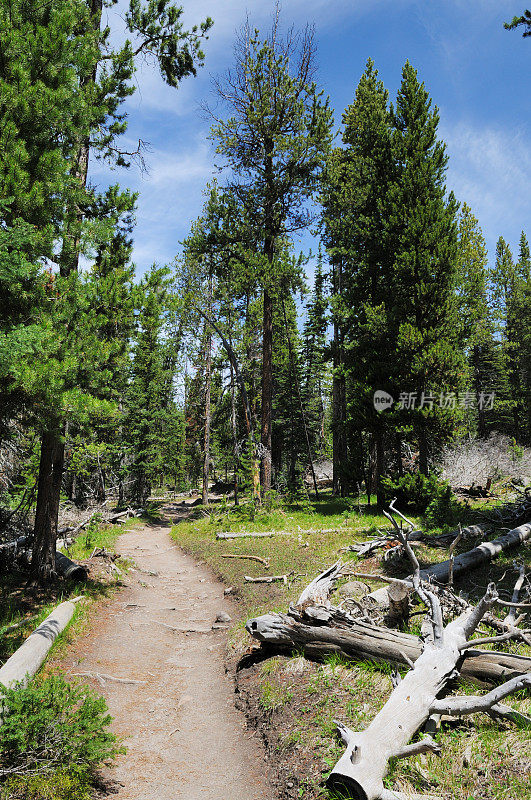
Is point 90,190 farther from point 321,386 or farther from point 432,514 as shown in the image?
point 321,386

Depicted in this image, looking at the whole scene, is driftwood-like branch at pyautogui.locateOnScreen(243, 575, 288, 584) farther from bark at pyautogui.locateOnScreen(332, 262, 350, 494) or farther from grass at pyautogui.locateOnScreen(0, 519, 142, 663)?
bark at pyautogui.locateOnScreen(332, 262, 350, 494)

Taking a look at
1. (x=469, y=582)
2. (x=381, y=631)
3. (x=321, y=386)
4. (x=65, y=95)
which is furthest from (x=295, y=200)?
(x=321, y=386)

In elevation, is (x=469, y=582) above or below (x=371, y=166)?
below

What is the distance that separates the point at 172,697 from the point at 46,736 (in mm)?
2434

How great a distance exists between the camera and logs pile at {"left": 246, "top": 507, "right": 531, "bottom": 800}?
3.51 m

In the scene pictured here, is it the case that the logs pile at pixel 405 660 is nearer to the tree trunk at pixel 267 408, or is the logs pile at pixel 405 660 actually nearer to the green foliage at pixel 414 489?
the green foliage at pixel 414 489

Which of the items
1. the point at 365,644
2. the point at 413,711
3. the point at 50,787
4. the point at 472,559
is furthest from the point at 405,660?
the point at 472,559

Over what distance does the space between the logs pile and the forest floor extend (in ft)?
3.87

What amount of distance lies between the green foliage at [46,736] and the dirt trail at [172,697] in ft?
1.90

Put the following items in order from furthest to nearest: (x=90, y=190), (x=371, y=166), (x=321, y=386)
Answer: (x=321, y=386)
(x=371, y=166)
(x=90, y=190)

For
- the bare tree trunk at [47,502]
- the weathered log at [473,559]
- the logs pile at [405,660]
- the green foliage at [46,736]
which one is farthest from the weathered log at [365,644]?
the bare tree trunk at [47,502]

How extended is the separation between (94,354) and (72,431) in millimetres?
2830

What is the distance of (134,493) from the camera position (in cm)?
2828

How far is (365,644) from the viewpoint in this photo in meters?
5.36
